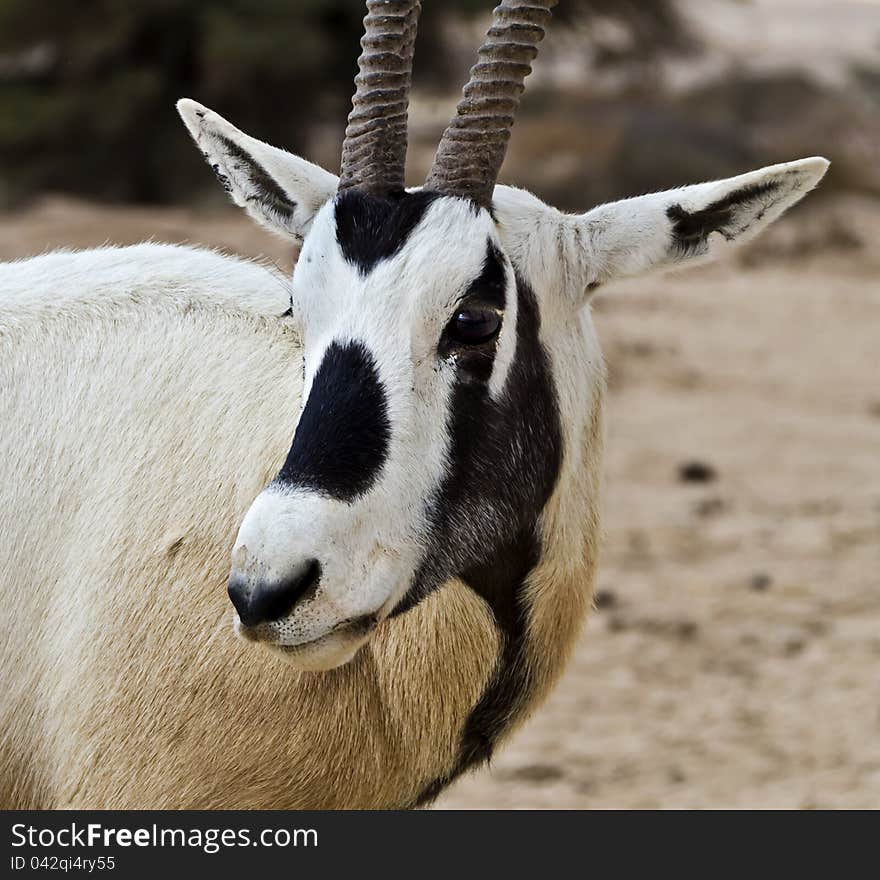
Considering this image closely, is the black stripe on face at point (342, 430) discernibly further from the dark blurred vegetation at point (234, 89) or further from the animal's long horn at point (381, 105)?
the dark blurred vegetation at point (234, 89)

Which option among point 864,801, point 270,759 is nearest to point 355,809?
point 270,759

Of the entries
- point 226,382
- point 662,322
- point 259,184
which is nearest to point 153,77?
point 662,322

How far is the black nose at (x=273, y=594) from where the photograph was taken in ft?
9.46

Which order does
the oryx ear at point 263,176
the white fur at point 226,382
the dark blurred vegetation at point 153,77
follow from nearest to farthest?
the white fur at point 226,382 < the oryx ear at point 263,176 < the dark blurred vegetation at point 153,77

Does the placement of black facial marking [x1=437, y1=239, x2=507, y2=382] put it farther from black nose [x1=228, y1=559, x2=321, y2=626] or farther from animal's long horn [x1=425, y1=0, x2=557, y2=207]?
black nose [x1=228, y1=559, x2=321, y2=626]

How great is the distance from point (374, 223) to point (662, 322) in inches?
472

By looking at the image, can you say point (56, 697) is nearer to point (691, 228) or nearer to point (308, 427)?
point (308, 427)

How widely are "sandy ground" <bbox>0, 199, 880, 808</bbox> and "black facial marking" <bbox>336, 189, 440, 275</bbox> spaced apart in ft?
6.42

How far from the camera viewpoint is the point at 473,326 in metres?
3.28

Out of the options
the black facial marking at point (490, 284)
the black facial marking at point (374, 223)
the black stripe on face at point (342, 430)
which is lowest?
the black stripe on face at point (342, 430)

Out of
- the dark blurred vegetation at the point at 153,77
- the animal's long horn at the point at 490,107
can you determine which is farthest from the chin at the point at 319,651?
the dark blurred vegetation at the point at 153,77

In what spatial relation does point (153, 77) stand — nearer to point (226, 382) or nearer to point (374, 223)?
point (226, 382)

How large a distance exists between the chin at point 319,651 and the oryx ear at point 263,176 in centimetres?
125

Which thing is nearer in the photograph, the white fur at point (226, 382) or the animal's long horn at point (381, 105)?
the white fur at point (226, 382)
